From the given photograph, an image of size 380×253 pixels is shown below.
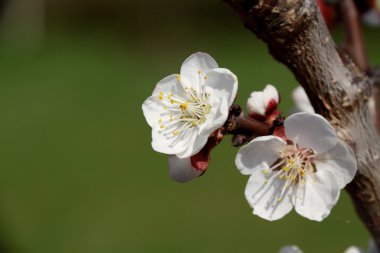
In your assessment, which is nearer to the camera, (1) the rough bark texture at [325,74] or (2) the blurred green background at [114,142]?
(1) the rough bark texture at [325,74]

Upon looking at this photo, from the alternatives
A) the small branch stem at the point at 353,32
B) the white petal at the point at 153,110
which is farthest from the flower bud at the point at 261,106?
the small branch stem at the point at 353,32

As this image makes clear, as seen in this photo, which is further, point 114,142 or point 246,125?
point 114,142

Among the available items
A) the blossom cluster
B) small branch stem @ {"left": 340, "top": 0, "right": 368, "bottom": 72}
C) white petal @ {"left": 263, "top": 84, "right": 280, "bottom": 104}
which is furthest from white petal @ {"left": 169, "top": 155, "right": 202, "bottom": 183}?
small branch stem @ {"left": 340, "top": 0, "right": 368, "bottom": 72}

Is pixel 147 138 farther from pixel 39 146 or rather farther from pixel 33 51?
pixel 33 51

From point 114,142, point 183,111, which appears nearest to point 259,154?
point 183,111

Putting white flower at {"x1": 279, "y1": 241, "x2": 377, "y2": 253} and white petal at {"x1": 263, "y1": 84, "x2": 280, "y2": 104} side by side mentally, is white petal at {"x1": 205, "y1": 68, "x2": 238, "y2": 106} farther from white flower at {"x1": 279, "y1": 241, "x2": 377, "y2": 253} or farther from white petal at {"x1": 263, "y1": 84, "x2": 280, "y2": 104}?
white flower at {"x1": 279, "y1": 241, "x2": 377, "y2": 253}

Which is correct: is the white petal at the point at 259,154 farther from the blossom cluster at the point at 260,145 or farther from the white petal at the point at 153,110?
the white petal at the point at 153,110

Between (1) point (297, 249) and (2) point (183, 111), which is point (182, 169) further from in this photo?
(1) point (297, 249)
